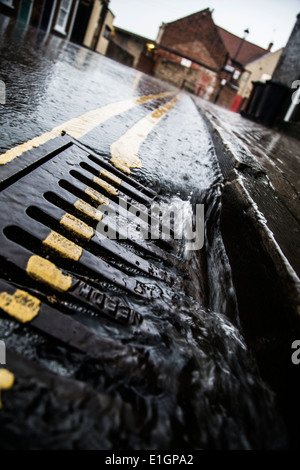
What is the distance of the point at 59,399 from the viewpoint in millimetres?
581

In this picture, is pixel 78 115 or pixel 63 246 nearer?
pixel 63 246

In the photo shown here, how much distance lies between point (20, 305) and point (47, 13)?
666 inches

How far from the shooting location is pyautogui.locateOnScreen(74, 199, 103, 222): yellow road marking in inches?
46.6

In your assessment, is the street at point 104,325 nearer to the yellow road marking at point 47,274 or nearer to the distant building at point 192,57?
the yellow road marking at point 47,274

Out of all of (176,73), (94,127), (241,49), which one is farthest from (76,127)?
(241,49)

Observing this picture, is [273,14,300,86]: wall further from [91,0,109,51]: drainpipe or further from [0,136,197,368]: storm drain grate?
[91,0,109,51]: drainpipe

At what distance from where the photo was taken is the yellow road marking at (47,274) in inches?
32.4

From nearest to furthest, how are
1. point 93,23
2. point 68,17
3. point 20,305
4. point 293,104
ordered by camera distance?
point 20,305
point 293,104
point 68,17
point 93,23

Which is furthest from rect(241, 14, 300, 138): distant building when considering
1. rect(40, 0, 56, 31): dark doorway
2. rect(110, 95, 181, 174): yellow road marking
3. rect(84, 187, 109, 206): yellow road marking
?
rect(40, 0, 56, 31): dark doorway

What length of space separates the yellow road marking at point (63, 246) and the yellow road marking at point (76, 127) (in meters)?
0.47

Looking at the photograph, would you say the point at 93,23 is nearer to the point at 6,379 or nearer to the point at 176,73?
the point at 176,73

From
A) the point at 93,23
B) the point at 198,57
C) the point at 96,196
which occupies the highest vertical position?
the point at 198,57

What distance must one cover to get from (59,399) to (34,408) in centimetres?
5

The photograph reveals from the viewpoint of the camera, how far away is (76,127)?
6.29ft
